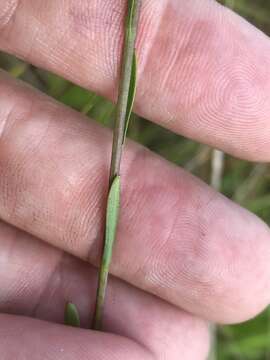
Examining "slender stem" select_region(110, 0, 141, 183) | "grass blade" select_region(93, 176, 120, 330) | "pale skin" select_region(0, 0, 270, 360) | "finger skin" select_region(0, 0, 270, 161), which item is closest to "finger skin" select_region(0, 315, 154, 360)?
"pale skin" select_region(0, 0, 270, 360)

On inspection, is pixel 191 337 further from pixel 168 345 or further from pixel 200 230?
pixel 200 230

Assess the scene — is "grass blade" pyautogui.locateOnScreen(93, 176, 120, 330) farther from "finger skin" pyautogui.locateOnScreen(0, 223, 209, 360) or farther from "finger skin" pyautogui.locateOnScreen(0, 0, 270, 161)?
"finger skin" pyautogui.locateOnScreen(0, 0, 270, 161)

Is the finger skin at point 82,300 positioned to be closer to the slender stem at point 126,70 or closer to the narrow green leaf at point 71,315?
the narrow green leaf at point 71,315

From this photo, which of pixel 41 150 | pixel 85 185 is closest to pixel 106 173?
pixel 85 185

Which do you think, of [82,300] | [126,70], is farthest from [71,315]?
[126,70]

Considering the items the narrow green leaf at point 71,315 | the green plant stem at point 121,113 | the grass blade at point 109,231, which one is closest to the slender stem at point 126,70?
the green plant stem at point 121,113

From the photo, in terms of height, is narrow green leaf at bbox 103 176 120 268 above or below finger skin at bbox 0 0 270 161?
below
